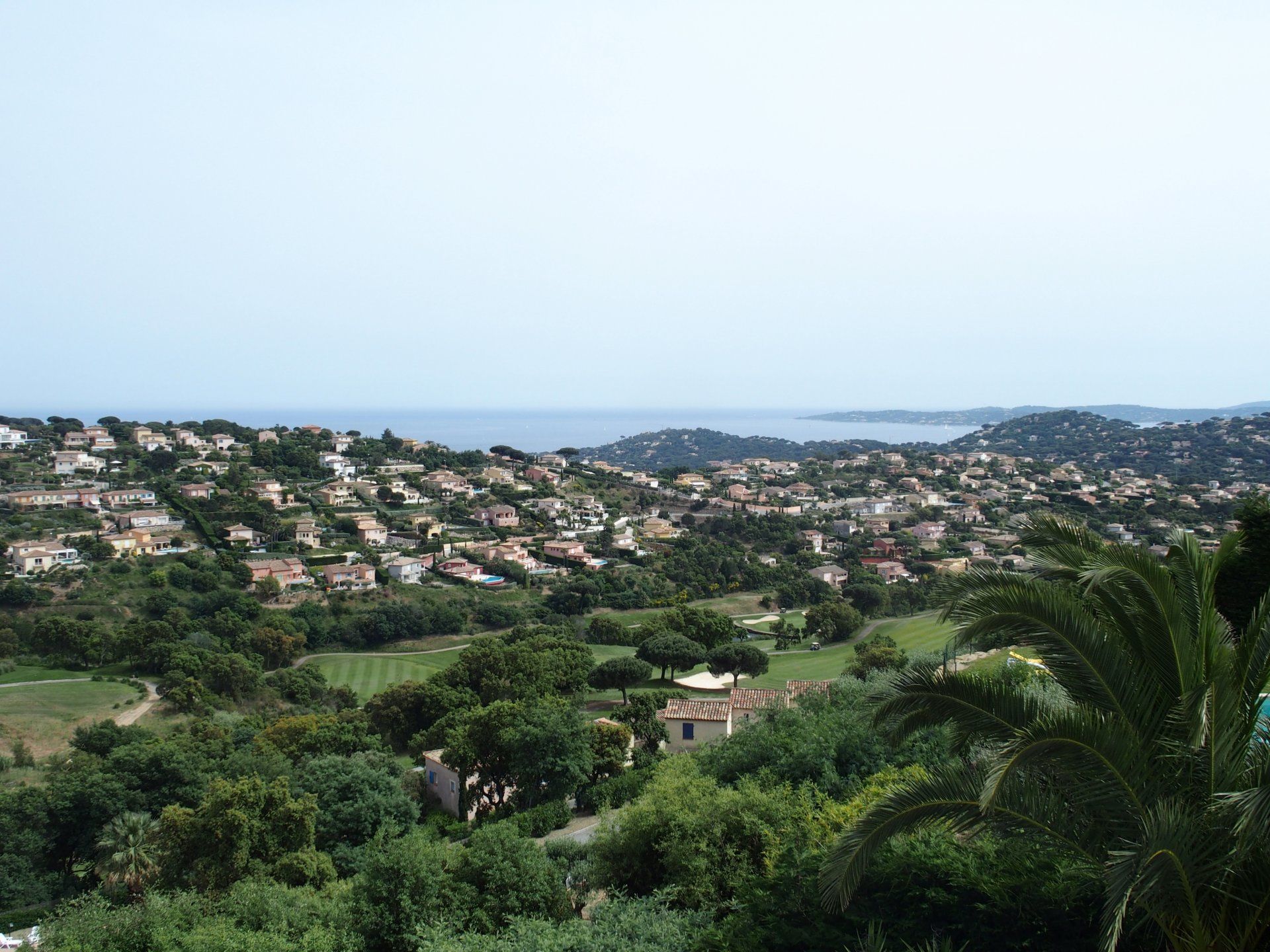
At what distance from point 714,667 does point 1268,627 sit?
20930mm

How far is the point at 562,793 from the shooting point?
14594mm

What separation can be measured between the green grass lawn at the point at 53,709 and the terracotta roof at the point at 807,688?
1833 centimetres

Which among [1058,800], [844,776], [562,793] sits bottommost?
[562,793]

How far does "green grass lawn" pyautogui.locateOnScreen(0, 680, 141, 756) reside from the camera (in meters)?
21.1

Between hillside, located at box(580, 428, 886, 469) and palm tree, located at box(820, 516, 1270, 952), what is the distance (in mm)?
103525

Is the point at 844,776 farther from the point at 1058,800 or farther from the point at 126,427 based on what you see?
the point at 126,427

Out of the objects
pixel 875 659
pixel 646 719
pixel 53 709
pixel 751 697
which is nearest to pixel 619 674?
pixel 646 719

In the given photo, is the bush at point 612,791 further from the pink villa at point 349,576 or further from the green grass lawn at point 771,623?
the pink villa at point 349,576

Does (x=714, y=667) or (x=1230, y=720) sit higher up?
(x=1230, y=720)

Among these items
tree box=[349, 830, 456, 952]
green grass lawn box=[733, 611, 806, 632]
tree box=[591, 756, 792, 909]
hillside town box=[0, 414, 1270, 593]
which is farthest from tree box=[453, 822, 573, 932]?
hillside town box=[0, 414, 1270, 593]

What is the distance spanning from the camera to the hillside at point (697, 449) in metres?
Result: 118

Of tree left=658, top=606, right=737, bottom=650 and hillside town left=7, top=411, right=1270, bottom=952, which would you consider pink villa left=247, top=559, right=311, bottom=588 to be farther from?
tree left=658, top=606, right=737, bottom=650

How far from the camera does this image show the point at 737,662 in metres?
24.1

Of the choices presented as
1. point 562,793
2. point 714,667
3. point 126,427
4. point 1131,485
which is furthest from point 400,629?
point 1131,485
